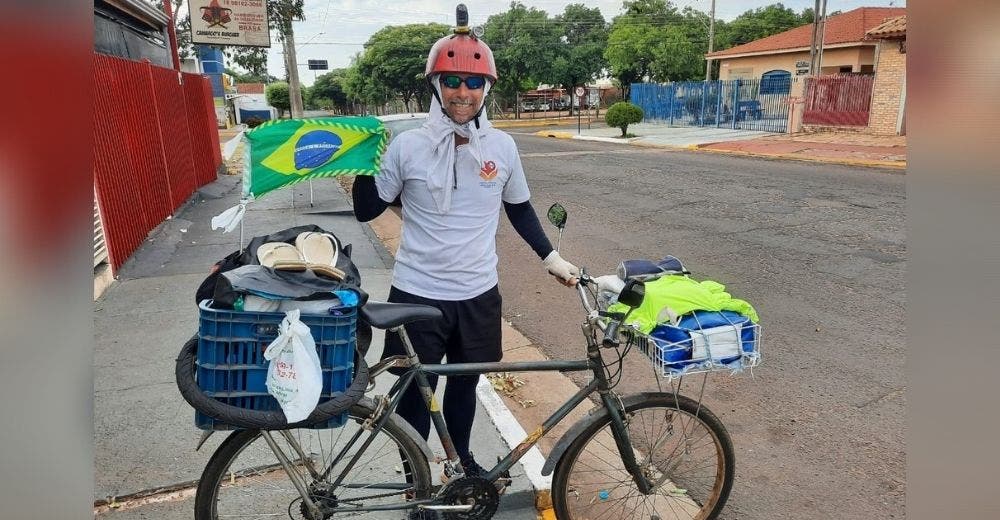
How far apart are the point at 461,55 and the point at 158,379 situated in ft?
9.62

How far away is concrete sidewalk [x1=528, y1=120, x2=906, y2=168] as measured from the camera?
15.1 metres

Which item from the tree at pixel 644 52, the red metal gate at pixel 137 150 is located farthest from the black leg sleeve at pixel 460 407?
the tree at pixel 644 52

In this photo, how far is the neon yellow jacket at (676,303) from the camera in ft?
6.87

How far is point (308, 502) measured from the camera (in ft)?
7.45

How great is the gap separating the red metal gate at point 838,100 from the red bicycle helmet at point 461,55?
20890 mm

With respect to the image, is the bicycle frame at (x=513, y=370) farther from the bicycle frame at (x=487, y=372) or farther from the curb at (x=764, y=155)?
the curb at (x=764, y=155)

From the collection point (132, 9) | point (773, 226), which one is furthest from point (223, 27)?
point (773, 226)

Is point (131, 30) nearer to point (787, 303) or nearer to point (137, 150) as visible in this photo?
point (137, 150)

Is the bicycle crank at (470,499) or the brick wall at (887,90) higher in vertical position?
the brick wall at (887,90)

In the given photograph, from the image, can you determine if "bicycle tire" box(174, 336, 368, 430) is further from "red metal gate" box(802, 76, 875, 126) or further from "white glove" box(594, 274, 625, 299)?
"red metal gate" box(802, 76, 875, 126)
